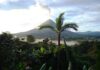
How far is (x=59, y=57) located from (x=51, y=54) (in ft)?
3.50

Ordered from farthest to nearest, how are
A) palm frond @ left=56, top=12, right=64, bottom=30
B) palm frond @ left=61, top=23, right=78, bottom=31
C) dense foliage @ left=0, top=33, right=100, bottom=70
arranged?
palm frond @ left=61, top=23, right=78, bottom=31
palm frond @ left=56, top=12, right=64, bottom=30
dense foliage @ left=0, top=33, right=100, bottom=70

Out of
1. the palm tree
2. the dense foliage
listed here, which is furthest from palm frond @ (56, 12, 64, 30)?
the dense foliage

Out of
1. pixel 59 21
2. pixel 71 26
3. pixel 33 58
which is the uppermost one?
pixel 59 21

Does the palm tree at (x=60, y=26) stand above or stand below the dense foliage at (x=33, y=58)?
above

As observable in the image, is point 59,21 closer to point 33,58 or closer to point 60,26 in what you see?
point 60,26

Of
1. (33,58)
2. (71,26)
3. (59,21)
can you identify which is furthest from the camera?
(71,26)

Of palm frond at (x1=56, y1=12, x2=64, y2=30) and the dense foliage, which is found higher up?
palm frond at (x1=56, y1=12, x2=64, y2=30)

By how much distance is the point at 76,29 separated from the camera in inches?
1081

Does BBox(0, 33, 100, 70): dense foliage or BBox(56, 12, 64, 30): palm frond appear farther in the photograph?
BBox(56, 12, 64, 30): palm frond

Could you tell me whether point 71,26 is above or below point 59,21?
below

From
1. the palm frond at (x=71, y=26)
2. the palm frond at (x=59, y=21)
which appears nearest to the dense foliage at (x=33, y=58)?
the palm frond at (x=59, y=21)

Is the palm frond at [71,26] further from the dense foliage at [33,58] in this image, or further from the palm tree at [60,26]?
the dense foliage at [33,58]

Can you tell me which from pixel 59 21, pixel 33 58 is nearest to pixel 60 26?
pixel 59 21

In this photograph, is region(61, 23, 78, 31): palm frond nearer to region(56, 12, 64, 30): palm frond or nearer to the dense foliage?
region(56, 12, 64, 30): palm frond
